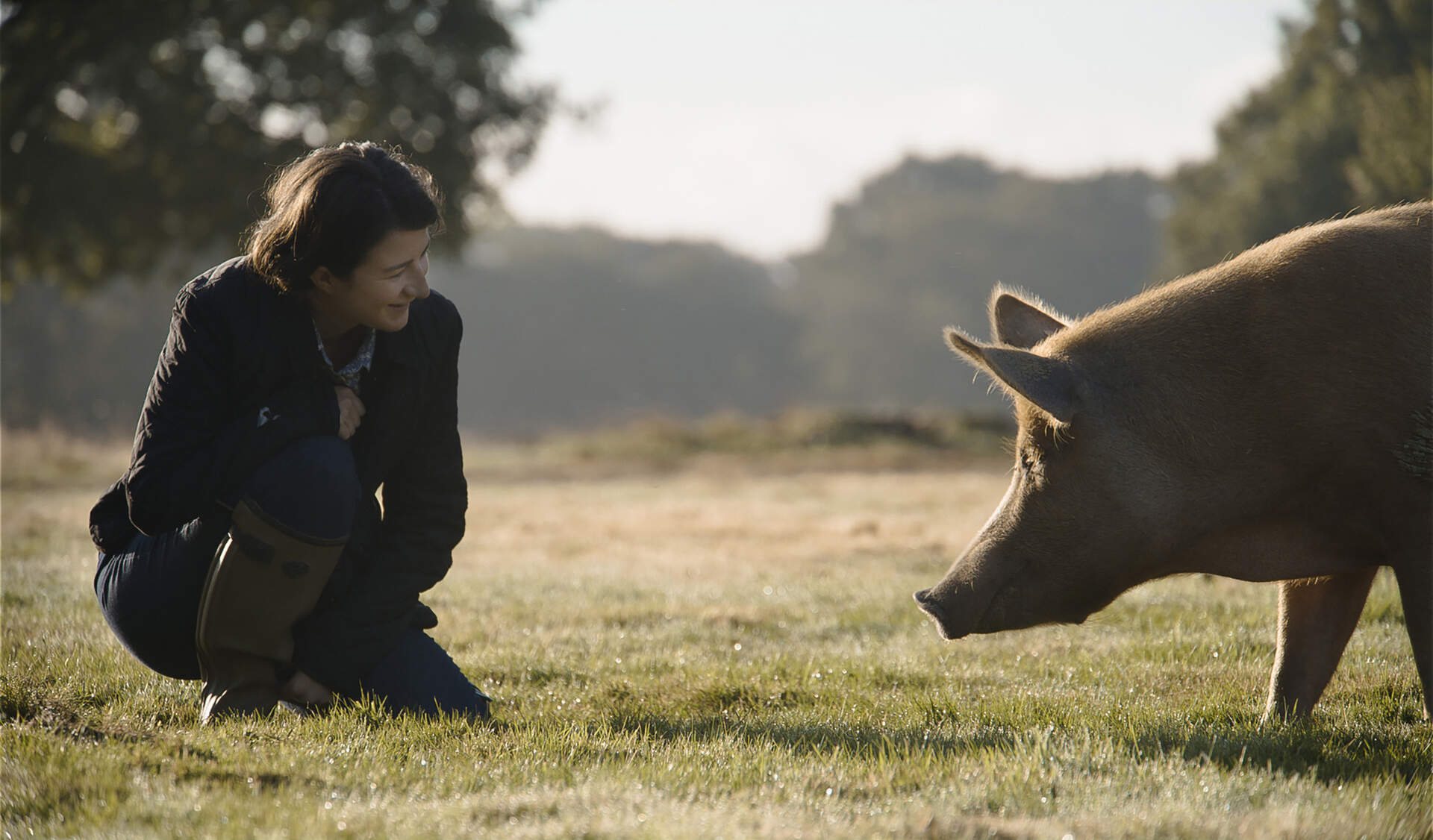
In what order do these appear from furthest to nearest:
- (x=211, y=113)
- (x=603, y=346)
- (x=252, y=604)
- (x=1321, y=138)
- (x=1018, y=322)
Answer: (x=603, y=346)
(x=1321, y=138)
(x=211, y=113)
(x=1018, y=322)
(x=252, y=604)

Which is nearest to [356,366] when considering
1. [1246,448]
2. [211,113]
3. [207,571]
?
[207,571]

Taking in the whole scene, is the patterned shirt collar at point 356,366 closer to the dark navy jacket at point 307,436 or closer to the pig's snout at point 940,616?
the dark navy jacket at point 307,436

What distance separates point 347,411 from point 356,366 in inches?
6.7

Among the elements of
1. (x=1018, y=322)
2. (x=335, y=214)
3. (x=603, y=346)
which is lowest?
(x=1018, y=322)

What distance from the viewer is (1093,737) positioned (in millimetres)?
3242

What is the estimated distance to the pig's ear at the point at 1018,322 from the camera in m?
4.35

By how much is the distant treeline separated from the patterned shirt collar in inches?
1770

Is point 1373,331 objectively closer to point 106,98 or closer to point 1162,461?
point 1162,461

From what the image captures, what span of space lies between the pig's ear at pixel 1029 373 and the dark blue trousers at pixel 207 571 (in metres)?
1.86

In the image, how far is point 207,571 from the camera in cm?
337

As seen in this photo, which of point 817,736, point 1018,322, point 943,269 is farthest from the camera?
point 943,269

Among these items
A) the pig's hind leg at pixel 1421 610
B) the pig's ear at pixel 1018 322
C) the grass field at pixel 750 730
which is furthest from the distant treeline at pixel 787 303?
the pig's hind leg at pixel 1421 610

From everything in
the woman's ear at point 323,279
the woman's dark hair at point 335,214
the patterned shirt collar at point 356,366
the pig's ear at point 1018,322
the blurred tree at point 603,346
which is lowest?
the patterned shirt collar at point 356,366

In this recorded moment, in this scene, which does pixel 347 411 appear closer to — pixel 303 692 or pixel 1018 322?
pixel 303 692
